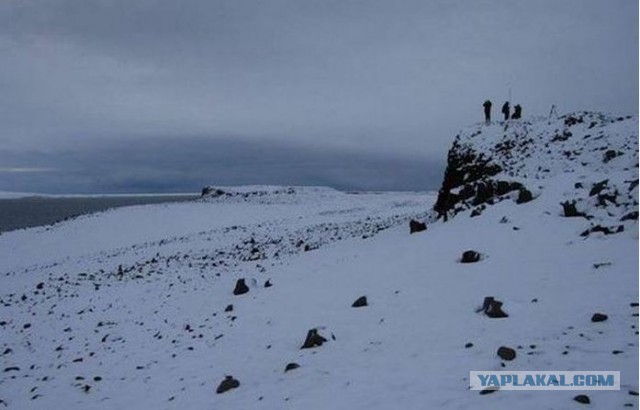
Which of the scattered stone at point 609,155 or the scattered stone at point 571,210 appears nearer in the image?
the scattered stone at point 571,210

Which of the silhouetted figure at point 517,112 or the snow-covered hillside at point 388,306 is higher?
the silhouetted figure at point 517,112

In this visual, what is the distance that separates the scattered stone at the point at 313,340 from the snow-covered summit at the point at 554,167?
1065 centimetres

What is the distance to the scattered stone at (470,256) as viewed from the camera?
17.6 m

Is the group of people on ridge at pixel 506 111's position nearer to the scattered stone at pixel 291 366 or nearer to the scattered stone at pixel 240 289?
the scattered stone at pixel 240 289

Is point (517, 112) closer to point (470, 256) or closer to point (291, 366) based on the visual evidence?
point (470, 256)

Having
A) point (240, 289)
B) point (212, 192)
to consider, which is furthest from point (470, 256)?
point (212, 192)

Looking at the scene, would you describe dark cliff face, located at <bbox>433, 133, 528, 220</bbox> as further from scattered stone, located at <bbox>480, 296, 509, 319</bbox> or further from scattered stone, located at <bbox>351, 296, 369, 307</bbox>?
scattered stone, located at <bbox>480, 296, 509, 319</bbox>

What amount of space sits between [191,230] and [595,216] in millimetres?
36712

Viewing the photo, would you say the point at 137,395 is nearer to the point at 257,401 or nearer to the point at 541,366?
the point at 257,401

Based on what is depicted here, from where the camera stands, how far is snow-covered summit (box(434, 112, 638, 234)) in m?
19.8

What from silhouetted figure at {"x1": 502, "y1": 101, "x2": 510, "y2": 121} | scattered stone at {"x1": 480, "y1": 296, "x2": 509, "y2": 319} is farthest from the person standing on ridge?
scattered stone at {"x1": 480, "y1": 296, "x2": 509, "y2": 319}

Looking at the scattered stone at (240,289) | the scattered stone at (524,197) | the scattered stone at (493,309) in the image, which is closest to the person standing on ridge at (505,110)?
the scattered stone at (524,197)

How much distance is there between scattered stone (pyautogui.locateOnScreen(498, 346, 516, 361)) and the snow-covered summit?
951 centimetres

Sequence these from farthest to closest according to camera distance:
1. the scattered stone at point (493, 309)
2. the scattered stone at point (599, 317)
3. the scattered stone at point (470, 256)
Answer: the scattered stone at point (470, 256) < the scattered stone at point (493, 309) < the scattered stone at point (599, 317)
